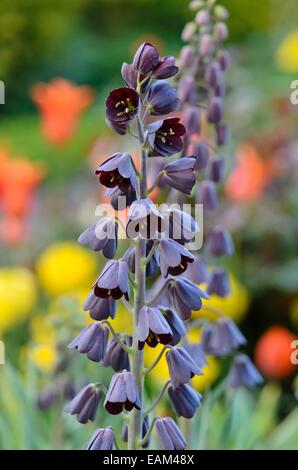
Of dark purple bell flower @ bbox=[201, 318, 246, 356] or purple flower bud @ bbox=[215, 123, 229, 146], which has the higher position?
purple flower bud @ bbox=[215, 123, 229, 146]

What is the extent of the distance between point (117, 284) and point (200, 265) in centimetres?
65

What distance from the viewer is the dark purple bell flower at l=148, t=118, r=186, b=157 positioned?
1402mm

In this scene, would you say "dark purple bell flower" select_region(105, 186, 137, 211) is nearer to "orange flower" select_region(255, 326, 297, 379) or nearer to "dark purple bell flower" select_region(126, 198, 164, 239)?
"dark purple bell flower" select_region(126, 198, 164, 239)

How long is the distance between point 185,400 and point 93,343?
208 mm

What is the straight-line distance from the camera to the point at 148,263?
4.91 ft

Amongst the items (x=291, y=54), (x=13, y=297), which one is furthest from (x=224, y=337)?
(x=291, y=54)

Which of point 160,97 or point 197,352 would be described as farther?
point 197,352

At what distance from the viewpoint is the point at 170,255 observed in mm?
1361

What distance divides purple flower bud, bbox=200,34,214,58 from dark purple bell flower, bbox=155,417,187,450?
0.92m

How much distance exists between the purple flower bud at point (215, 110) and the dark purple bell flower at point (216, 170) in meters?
0.10

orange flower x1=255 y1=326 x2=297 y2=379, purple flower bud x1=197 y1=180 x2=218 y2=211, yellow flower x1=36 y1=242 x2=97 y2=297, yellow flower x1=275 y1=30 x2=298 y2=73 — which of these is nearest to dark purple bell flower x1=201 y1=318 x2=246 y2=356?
purple flower bud x1=197 y1=180 x2=218 y2=211

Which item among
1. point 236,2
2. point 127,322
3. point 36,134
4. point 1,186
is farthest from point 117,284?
point 236,2

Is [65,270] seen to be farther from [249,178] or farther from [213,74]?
[213,74]

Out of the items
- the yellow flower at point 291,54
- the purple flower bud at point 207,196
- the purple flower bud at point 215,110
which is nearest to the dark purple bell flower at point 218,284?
the purple flower bud at point 207,196
